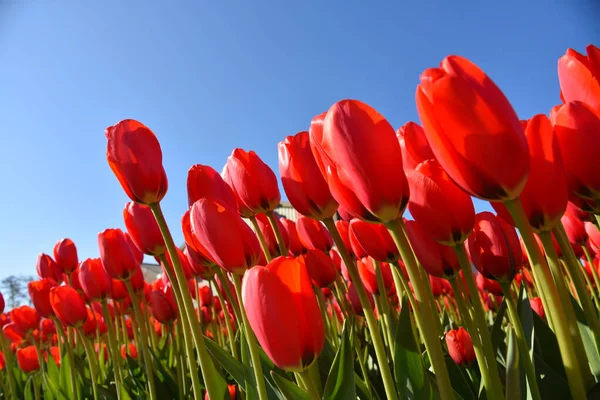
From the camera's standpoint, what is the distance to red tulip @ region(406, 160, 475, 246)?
0.64 meters

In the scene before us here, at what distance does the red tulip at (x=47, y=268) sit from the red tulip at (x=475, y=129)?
7.61 ft

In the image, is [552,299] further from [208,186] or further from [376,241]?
[208,186]

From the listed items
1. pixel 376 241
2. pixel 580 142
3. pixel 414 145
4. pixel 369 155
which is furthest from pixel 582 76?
pixel 376 241

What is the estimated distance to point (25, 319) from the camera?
2723mm

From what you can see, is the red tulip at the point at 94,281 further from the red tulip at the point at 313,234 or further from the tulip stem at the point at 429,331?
the tulip stem at the point at 429,331

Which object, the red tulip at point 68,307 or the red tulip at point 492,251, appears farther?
the red tulip at point 68,307

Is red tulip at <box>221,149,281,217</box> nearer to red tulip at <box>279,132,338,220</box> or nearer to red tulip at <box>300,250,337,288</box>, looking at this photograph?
red tulip at <box>279,132,338,220</box>

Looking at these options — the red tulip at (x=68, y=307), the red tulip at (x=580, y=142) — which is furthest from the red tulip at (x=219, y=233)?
the red tulip at (x=68, y=307)

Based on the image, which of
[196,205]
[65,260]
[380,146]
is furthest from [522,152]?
[65,260]

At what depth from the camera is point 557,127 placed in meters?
0.59

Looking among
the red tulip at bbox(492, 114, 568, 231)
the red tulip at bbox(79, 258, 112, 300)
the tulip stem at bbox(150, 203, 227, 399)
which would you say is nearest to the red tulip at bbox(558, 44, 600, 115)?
the red tulip at bbox(492, 114, 568, 231)

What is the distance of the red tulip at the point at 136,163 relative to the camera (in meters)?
0.93

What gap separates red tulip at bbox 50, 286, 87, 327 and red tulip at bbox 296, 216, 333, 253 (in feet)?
3.03

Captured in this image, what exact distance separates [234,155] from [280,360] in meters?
0.59
